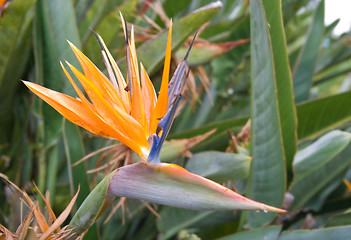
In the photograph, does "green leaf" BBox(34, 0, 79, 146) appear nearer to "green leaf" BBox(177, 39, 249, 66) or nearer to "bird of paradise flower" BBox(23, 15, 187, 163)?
"green leaf" BBox(177, 39, 249, 66)

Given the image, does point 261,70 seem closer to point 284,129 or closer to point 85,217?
point 284,129

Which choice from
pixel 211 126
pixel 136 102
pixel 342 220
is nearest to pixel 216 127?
pixel 211 126

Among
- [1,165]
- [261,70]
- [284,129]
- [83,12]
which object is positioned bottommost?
[1,165]

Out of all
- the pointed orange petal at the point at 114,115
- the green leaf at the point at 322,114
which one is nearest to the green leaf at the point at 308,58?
the green leaf at the point at 322,114

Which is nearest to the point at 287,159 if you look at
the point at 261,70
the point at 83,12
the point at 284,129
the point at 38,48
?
the point at 284,129

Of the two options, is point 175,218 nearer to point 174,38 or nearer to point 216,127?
point 216,127

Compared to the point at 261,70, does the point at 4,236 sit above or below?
below
